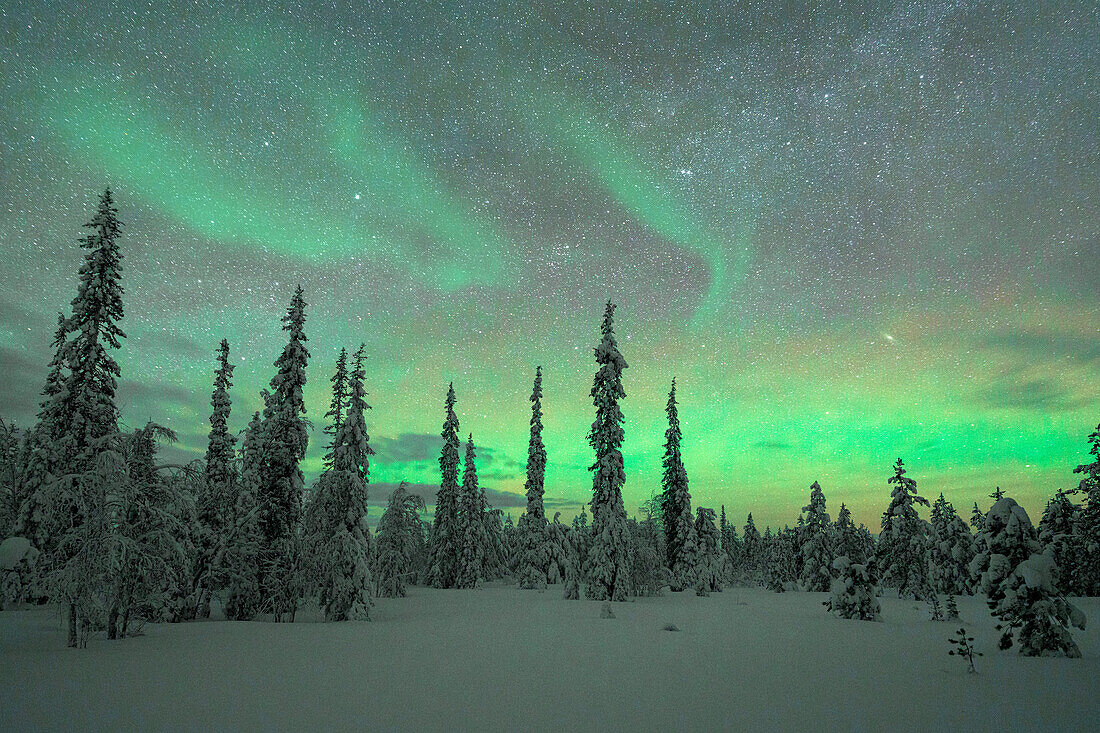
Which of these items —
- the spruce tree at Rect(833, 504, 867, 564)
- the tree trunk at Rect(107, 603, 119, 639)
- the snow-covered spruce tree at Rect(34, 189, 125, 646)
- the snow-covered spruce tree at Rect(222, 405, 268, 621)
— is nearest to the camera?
the tree trunk at Rect(107, 603, 119, 639)

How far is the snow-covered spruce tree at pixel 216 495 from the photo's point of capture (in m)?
28.1

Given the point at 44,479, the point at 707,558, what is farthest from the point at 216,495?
the point at 707,558

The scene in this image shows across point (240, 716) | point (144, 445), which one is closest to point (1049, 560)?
point (240, 716)

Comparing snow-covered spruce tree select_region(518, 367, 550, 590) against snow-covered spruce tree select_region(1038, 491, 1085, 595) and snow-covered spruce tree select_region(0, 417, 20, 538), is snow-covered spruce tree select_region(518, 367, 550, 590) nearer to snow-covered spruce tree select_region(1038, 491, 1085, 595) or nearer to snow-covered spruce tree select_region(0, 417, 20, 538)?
snow-covered spruce tree select_region(0, 417, 20, 538)

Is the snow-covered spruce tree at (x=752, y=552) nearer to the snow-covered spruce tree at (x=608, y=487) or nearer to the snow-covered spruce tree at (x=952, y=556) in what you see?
the snow-covered spruce tree at (x=952, y=556)

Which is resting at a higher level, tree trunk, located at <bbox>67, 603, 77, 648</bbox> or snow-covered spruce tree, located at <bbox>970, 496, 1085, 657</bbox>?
snow-covered spruce tree, located at <bbox>970, 496, 1085, 657</bbox>

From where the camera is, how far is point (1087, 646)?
789 inches

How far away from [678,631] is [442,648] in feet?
31.9

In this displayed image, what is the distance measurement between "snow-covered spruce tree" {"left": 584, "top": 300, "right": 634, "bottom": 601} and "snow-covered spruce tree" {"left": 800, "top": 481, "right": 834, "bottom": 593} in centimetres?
2810

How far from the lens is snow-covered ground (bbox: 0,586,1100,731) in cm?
955

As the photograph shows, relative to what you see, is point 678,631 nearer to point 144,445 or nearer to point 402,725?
point 402,725

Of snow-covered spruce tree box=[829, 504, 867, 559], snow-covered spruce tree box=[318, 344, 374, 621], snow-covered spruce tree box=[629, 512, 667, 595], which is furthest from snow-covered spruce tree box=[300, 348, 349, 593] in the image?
snow-covered spruce tree box=[829, 504, 867, 559]

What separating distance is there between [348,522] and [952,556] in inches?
2286

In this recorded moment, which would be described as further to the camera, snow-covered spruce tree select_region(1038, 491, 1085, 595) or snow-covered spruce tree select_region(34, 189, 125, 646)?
snow-covered spruce tree select_region(1038, 491, 1085, 595)
